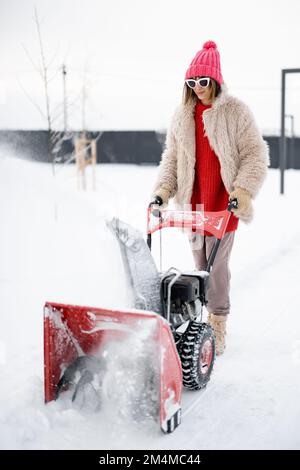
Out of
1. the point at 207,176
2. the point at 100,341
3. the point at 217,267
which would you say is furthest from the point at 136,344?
the point at 207,176

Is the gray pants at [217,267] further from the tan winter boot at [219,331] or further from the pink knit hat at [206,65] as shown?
the pink knit hat at [206,65]

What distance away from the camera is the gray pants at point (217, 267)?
3355 mm

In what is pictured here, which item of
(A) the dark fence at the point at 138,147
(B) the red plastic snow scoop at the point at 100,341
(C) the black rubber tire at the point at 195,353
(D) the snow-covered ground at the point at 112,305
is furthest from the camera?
(A) the dark fence at the point at 138,147

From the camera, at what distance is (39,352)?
10.8 ft

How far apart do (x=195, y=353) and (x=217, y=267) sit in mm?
782

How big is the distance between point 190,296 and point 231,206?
64 centimetres

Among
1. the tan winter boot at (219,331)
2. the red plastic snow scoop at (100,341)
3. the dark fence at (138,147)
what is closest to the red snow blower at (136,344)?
the red plastic snow scoop at (100,341)

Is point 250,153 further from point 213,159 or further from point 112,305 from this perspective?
point 112,305

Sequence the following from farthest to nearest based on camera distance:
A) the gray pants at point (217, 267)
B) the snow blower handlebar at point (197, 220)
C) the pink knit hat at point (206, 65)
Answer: the gray pants at point (217, 267)
the pink knit hat at point (206, 65)
the snow blower handlebar at point (197, 220)

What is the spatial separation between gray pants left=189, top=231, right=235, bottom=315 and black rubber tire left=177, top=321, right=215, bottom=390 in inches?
20.7

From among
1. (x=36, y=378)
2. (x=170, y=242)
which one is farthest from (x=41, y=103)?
(x=36, y=378)

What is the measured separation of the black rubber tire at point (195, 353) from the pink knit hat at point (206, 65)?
1.42 m

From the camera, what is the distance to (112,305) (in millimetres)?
2646

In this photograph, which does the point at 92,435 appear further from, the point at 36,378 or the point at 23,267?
the point at 23,267
